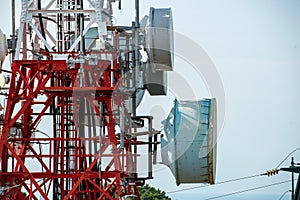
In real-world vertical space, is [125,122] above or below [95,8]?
below

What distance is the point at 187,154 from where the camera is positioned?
107 ft

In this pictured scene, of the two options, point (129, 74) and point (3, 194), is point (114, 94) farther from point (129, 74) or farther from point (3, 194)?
point (3, 194)

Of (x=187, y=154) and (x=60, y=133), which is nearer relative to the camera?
(x=187, y=154)

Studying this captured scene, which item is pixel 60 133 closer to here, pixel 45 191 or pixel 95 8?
pixel 45 191

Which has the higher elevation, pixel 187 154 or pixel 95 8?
pixel 95 8

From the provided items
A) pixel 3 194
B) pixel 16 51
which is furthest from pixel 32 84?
pixel 3 194

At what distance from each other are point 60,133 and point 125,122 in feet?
8.84

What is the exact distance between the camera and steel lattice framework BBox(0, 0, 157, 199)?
108ft

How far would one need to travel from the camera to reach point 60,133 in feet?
115

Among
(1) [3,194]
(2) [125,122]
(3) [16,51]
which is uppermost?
(3) [16,51]

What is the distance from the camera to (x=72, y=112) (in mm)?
35656

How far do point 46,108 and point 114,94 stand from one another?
3235mm

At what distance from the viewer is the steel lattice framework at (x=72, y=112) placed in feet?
108

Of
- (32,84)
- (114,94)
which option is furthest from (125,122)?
(32,84)
